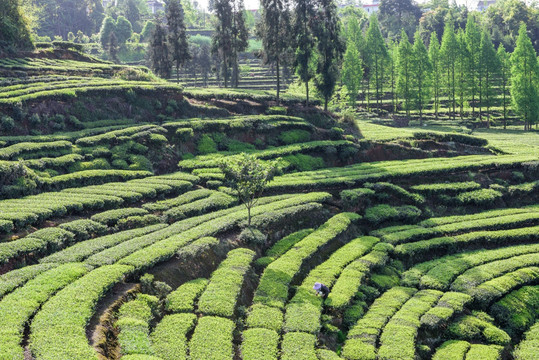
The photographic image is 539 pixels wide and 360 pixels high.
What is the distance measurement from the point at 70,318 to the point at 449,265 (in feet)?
60.4

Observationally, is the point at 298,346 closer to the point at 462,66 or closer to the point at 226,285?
the point at 226,285

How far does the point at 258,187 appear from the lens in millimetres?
24312

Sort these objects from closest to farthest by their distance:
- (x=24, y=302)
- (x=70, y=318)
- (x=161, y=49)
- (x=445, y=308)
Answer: (x=70, y=318) < (x=24, y=302) < (x=445, y=308) < (x=161, y=49)

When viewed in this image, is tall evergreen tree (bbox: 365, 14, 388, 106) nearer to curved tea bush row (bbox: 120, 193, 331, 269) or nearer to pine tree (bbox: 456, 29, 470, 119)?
pine tree (bbox: 456, 29, 470, 119)

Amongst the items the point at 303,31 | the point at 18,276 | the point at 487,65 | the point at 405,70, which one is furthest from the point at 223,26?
the point at 18,276

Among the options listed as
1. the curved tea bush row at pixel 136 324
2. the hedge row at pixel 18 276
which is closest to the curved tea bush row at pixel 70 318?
the curved tea bush row at pixel 136 324

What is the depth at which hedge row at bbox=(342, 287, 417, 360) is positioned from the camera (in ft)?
54.0

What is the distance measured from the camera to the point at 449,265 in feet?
78.5

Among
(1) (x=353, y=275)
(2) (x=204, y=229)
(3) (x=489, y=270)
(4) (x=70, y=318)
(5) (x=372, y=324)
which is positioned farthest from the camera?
(3) (x=489, y=270)

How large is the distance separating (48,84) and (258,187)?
81.7ft

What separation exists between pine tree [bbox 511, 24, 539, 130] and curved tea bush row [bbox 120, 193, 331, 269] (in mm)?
40915

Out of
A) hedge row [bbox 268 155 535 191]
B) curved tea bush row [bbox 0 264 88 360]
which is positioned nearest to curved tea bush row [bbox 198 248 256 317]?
curved tea bush row [bbox 0 264 88 360]

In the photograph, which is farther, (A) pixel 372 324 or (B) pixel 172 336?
(A) pixel 372 324

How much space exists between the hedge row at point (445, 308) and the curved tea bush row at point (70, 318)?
12.3 meters
